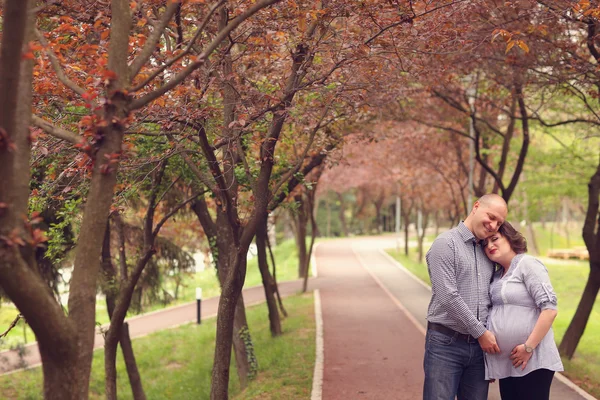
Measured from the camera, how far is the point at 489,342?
15.2 ft

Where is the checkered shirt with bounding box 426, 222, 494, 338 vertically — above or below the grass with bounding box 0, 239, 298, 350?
above

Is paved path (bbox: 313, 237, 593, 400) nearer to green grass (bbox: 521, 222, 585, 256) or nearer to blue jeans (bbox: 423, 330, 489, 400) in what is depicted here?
blue jeans (bbox: 423, 330, 489, 400)

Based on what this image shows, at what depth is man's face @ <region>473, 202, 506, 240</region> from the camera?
15.7 ft

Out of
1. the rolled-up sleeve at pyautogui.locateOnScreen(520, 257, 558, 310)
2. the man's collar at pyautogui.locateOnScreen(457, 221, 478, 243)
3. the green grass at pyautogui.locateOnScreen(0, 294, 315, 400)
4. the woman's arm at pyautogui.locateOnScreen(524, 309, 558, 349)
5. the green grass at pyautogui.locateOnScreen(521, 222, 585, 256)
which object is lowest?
the green grass at pyautogui.locateOnScreen(0, 294, 315, 400)

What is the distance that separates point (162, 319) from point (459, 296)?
18371mm

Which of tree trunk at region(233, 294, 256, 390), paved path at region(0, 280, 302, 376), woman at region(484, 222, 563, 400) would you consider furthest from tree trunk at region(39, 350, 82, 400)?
paved path at region(0, 280, 302, 376)

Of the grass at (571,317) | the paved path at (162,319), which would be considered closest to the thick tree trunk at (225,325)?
the grass at (571,317)

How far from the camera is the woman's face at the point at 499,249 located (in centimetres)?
484

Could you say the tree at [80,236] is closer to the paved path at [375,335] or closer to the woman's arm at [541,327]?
the woman's arm at [541,327]

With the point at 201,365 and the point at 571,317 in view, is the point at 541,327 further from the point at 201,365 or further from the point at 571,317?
the point at 571,317

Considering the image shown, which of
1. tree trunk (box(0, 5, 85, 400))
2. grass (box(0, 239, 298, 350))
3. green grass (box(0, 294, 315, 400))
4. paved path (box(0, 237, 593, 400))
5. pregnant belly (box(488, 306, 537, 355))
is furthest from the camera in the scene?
grass (box(0, 239, 298, 350))

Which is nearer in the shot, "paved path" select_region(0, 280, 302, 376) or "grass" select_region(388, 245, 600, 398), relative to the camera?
"grass" select_region(388, 245, 600, 398)

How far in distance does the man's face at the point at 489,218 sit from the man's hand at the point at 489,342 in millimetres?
640

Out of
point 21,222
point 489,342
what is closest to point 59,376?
point 21,222
